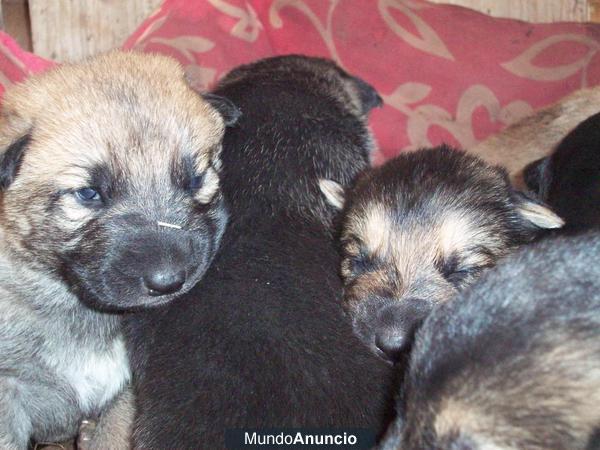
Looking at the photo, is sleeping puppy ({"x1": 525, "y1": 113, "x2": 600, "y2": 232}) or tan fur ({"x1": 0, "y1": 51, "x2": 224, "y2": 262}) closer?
tan fur ({"x1": 0, "y1": 51, "x2": 224, "y2": 262})

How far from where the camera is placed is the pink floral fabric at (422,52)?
4.03 metres

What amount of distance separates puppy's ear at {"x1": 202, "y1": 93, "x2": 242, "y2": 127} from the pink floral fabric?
132cm

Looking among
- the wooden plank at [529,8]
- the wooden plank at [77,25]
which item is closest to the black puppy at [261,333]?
the wooden plank at [77,25]

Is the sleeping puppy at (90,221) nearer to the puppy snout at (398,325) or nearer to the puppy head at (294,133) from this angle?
the puppy head at (294,133)

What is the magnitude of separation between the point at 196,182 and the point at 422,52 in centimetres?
208

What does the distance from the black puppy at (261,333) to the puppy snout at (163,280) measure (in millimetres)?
142

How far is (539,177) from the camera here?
3.12 metres

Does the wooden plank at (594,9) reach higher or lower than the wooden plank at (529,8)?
lower

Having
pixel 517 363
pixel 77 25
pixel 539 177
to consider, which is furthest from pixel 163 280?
pixel 77 25

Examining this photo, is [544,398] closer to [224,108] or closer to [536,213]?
[536,213]

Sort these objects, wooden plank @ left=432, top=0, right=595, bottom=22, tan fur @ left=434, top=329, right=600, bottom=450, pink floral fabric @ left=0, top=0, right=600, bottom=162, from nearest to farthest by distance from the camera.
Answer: tan fur @ left=434, top=329, right=600, bottom=450 → pink floral fabric @ left=0, top=0, right=600, bottom=162 → wooden plank @ left=432, top=0, right=595, bottom=22

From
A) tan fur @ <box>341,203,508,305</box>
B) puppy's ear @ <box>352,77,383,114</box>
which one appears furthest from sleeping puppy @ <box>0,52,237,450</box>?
puppy's ear @ <box>352,77,383,114</box>

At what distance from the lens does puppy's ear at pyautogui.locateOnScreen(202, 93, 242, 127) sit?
269 centimetres

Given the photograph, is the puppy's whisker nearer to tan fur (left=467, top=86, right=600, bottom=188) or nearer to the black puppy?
the black puppy
